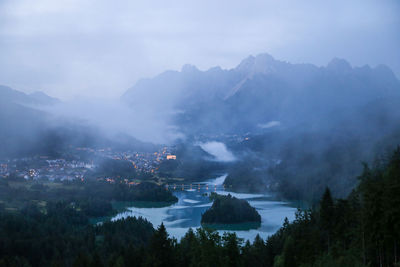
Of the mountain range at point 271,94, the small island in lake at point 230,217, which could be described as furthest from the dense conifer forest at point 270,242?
the mountain range at point 271,94

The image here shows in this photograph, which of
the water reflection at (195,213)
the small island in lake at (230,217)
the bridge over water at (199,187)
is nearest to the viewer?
the water reflection at (195,213)

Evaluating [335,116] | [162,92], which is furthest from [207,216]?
[162,92]

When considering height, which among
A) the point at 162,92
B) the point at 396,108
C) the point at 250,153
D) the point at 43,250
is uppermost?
the point at 162,92

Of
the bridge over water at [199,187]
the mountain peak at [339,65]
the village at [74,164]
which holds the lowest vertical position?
the bridge over water at [199,187]

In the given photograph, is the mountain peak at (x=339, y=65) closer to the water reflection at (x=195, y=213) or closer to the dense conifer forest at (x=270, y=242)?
the water reflection at (x=195, y=213)

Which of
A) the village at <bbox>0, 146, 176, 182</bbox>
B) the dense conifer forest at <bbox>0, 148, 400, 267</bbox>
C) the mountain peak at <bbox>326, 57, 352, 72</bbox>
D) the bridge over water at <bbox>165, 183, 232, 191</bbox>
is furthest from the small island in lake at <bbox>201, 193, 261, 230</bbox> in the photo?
the mountain peak at <bbox>326, 57, 352, 72</bbox>

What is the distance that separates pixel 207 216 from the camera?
125 feet

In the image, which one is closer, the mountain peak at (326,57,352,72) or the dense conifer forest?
the dense conifer forest

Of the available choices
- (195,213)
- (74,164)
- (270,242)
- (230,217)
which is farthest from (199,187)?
(270,242)

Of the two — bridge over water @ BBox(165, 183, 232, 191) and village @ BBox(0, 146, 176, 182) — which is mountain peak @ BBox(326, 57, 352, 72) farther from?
bridge over water @ BBox(165, 183, 232, 191)

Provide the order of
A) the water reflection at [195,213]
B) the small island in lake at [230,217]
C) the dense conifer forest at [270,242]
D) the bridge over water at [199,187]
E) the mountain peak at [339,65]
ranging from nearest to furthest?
the dense conifer forest at [270,242], the water reflection at [195,213], the small island in lake at [230,217], the bridge over water at [199,187], the mountain peak at [339,65]

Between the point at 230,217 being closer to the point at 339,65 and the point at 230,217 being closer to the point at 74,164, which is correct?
the point at 74,164

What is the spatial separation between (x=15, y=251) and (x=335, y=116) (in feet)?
271

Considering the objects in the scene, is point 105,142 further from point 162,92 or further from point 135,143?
point 162,92
